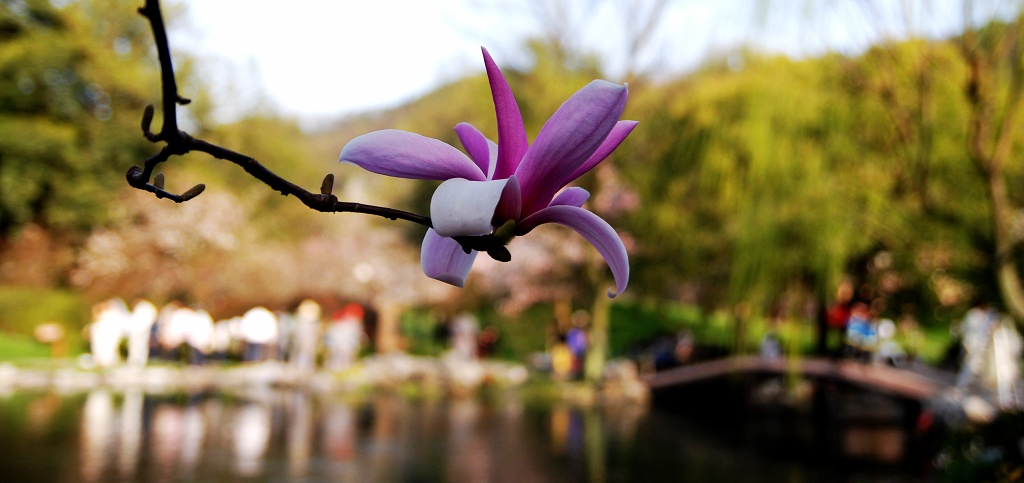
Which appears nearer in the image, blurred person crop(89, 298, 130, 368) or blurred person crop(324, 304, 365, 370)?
blurred person crop(89, 298, 130, 368)

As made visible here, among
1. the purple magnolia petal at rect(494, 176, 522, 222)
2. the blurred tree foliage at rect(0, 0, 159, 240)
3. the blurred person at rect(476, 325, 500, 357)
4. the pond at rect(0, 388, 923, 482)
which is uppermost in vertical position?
the blurred tree foliage at rect(0, 0, 159, 240)

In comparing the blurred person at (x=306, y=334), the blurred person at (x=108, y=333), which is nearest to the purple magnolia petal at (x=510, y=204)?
the blurred person at (x=108, y=333)

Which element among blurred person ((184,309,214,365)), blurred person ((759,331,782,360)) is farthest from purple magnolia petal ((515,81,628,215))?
blurred person ((184,309,214,365))

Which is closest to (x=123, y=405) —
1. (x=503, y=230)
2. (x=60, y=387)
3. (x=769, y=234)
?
(x=60, y=387)

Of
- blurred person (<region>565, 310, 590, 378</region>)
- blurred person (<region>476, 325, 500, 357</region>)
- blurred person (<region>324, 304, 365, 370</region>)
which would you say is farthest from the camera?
blurred person (<region>476, 325, 500, 357</region>)

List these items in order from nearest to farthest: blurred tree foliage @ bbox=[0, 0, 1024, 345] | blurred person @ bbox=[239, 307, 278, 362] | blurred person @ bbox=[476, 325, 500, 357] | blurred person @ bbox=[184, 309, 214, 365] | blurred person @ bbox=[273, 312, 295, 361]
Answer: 1. blurred tree foliage @ bbox=[0, 0, 1024, 345]
2. blurred person @ bbox=[184, 309, 214, 365]
3. blurred person @ bbox=[239, 307, 278, 362]
4. blurred person @ bbox=[273, 312, 295, 361]
5. blurred person @ bbox=[476, 325, 500, 357]

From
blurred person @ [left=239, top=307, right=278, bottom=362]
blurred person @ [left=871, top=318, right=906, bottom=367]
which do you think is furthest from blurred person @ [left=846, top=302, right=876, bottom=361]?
blurred person @ [left=239, top=307, right=278, bottom=362]

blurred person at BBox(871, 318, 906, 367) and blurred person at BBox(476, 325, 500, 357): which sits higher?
blurred person at BBox(476, 325, 500, 357)

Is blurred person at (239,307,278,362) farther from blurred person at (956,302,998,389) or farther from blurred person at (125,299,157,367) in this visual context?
blurred person at (956,302,998,389)
